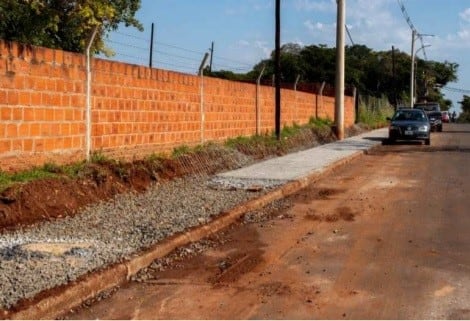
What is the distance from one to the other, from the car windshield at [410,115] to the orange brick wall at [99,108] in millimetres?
13078

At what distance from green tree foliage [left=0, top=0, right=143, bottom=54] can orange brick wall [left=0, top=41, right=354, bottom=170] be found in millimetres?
3575

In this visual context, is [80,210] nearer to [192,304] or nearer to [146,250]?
[146,250]

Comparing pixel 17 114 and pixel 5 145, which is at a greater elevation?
pixel 17 114

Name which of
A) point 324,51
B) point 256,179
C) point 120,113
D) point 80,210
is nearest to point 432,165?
point 256,179

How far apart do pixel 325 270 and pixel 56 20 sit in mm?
14586

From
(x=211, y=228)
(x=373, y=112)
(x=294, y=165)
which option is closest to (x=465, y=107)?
(x=373, y=112)

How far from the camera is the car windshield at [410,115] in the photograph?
98.3 feet

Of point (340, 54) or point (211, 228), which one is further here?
point (340, 54)

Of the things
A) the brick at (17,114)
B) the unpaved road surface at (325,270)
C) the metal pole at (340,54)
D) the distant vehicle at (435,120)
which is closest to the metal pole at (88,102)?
the brick at (17,114)

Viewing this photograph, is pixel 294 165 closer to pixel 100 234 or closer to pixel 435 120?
pixel 100 234

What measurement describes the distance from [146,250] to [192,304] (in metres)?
1.53

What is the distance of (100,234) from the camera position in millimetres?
7793

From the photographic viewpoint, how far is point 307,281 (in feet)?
21.1

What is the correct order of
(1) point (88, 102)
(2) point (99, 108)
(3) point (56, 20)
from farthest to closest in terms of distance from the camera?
(3) point (56, 20) → (2) point (99, 108) → (1) point (88, 102)
